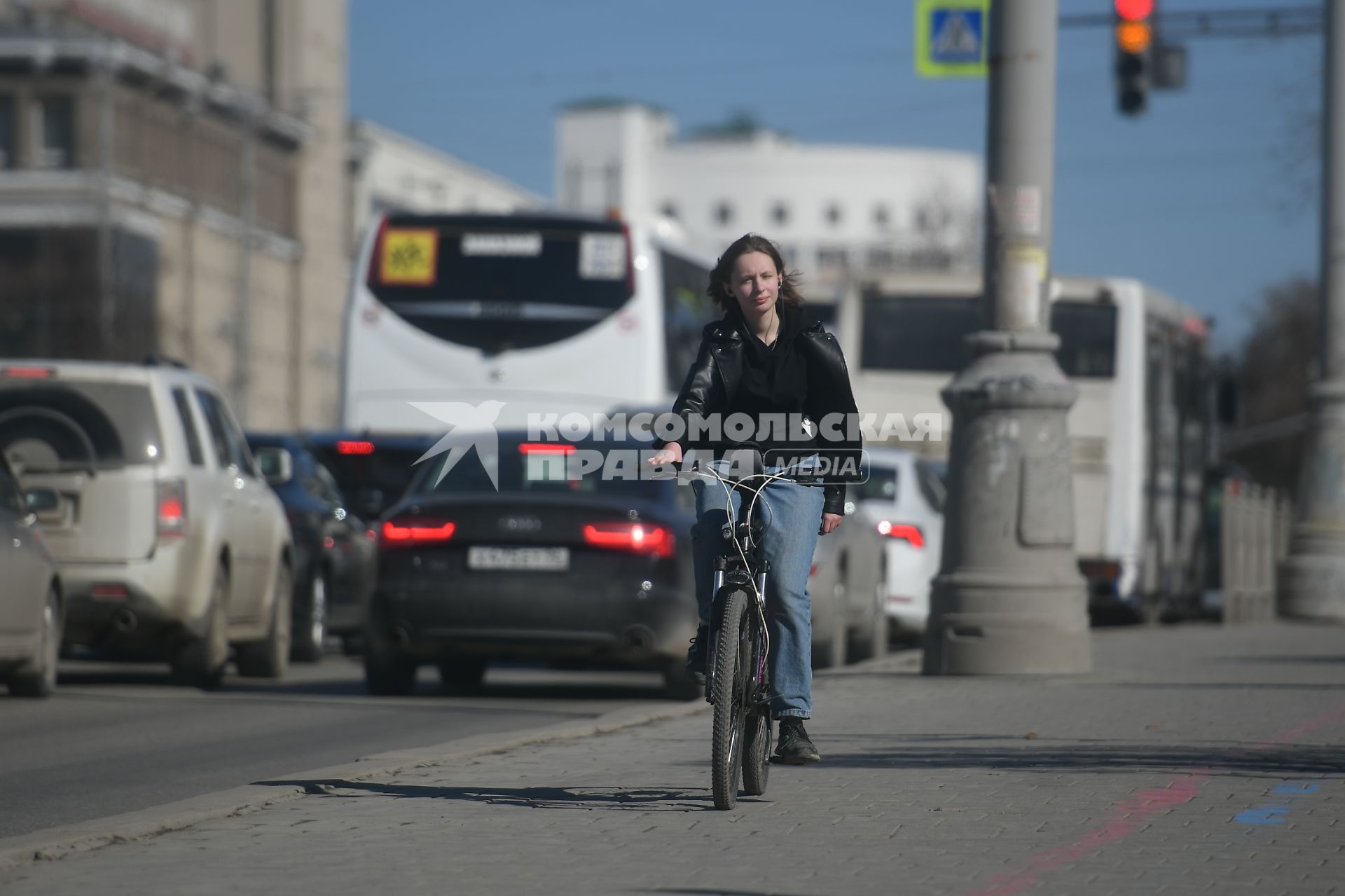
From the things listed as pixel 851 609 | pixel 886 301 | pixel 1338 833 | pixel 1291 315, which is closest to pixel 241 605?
pixel 851 609

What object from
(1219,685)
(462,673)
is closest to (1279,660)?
(1219,685)

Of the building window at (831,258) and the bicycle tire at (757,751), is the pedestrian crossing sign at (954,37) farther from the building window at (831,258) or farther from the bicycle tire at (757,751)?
the building window at (831,258)

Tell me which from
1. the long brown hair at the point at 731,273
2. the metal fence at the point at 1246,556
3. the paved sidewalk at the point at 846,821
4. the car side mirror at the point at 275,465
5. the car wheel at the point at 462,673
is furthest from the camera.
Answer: the metal fence at the point at 1246,556

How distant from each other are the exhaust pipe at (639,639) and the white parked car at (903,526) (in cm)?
701

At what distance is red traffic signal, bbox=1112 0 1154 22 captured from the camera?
2258 cm

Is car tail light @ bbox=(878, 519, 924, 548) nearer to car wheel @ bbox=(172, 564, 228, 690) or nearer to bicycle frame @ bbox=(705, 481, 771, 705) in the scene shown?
car wheel @ bbox=(172, 564, 228, 690)

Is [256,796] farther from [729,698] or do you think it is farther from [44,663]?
[44,663]

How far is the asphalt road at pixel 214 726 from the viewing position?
9.47 metres

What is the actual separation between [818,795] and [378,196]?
3712 inches

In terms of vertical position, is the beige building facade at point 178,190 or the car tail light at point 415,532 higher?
the beige building facade at point 178,190

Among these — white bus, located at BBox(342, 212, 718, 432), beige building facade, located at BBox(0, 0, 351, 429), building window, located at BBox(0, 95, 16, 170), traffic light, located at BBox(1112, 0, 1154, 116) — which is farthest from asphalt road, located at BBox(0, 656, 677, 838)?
building window, located at BBox(0, 95, 16, 170)

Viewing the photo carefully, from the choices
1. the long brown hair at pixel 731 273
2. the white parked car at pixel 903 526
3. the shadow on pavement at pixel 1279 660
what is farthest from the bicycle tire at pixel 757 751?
the white parked car at pixel 903 526

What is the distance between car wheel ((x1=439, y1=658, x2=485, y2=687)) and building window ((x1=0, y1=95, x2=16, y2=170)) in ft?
180

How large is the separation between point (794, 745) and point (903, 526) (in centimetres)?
1250
